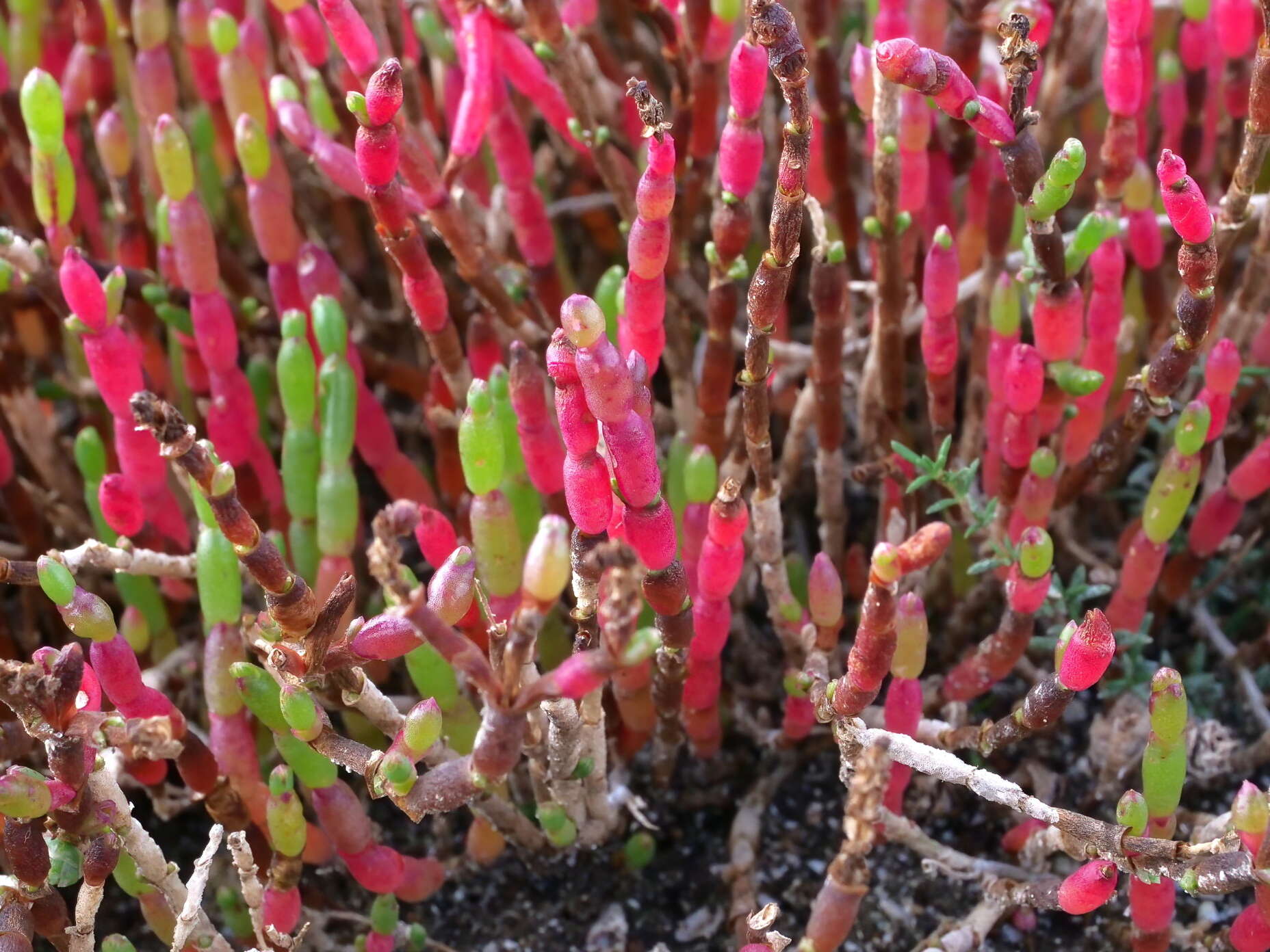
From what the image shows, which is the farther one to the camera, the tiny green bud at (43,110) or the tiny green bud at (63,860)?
the tiny green bud at (43,110)

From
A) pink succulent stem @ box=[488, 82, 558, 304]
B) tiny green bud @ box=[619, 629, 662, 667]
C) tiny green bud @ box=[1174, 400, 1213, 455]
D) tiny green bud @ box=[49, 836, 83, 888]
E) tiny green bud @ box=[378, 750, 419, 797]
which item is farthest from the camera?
pink succulent stem @ box=[488, 82, 558, 304]

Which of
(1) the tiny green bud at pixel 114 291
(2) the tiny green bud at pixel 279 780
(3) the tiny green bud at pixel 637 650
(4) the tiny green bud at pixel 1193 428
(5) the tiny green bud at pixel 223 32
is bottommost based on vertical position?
(2) the tiny green bud at pixel 279 780

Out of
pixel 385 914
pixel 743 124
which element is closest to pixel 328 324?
pixel 743 124

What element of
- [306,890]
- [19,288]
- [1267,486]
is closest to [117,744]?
[306,890]

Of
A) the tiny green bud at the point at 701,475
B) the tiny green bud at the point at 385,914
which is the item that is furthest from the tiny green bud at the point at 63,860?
the tiny green bud at the point at 701,475

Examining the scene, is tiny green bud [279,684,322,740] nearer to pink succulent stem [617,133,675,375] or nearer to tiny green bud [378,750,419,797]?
tiny green bud [378,750,419,797]

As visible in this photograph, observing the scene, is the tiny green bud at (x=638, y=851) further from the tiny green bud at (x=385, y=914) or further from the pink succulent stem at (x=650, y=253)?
the pink succulent stem at (x=650, y=253)

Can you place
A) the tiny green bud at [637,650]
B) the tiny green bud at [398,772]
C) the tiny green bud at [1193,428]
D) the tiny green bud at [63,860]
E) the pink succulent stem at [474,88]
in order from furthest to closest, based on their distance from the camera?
the pink succulent stem at [474,88] → the tiny green bud at [1193,428] → the tiny green bud at [63,860] → the tiny green bud at [398,772] → the tiny green bud at [637,650]

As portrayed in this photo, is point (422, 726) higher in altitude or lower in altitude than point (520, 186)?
lower

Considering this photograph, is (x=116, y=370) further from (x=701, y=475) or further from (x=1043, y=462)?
(x=1043, y=462)

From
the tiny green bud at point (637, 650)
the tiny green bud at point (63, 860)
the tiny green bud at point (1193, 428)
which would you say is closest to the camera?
the tiny green bud at point (637, 650)

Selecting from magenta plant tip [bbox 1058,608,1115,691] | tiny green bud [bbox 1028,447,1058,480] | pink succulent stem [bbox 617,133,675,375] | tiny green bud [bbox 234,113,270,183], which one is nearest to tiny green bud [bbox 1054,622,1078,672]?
magenta plant tip [bbox 1058,608,1115,691]
